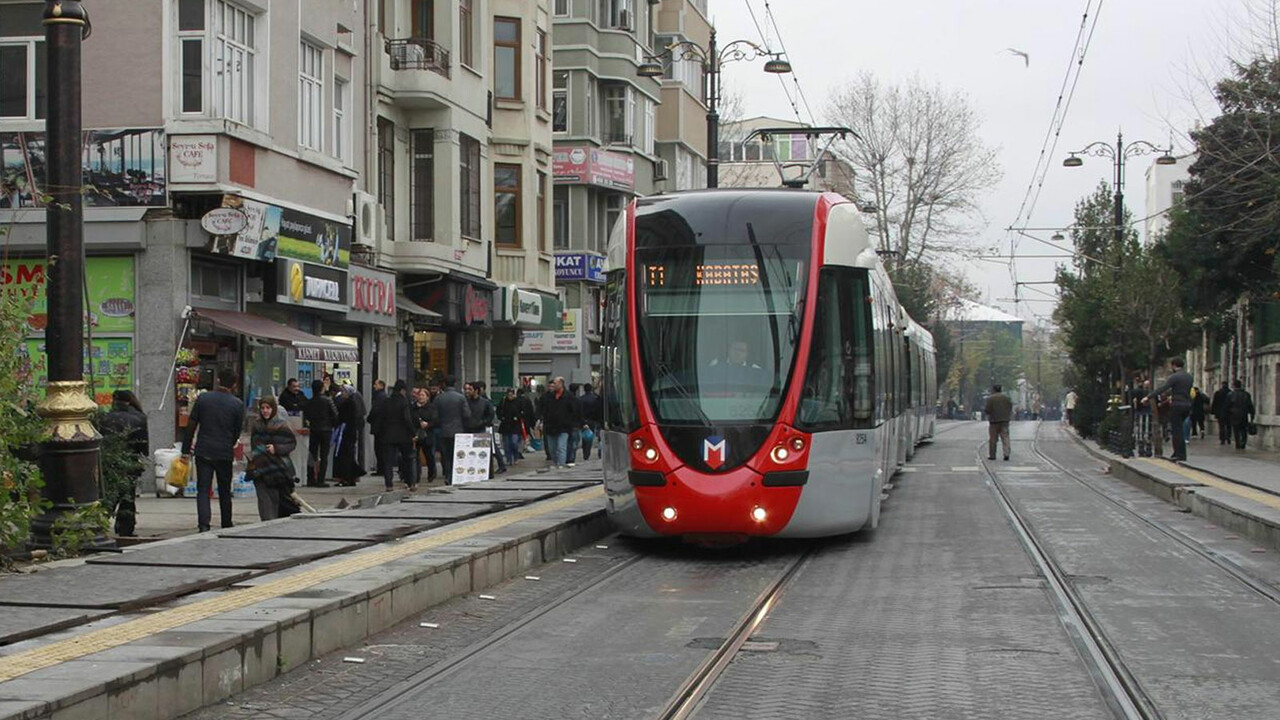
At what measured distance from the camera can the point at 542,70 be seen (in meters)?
37.9

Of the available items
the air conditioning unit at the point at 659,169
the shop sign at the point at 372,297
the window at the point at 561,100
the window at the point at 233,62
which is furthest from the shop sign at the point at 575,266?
the window at the point at 233,62

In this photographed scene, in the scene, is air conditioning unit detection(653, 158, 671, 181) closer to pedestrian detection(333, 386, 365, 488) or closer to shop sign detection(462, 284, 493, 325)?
shop sign detection(462, 284, 493, 325)

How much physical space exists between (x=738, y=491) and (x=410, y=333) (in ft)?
59.8

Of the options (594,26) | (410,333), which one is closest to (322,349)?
(410,333)

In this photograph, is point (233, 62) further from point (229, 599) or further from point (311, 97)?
point (229, 599)

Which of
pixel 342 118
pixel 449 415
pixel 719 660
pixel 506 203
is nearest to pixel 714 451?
pixel 719 660

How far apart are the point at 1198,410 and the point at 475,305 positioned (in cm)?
2043

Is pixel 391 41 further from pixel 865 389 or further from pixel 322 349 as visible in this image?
pixel 865 389

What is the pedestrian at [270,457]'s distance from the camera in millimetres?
15398

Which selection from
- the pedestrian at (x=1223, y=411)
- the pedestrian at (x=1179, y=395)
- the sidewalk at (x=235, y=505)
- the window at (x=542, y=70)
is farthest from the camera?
the pedestrian at (x=1223, y=411)

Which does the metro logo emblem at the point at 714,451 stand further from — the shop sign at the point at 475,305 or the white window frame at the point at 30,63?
the shop sign at the point at 475,305

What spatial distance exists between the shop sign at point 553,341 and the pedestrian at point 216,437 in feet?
83.7

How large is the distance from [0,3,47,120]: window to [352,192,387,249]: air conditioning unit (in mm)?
5970

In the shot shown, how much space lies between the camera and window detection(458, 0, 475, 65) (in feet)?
105
